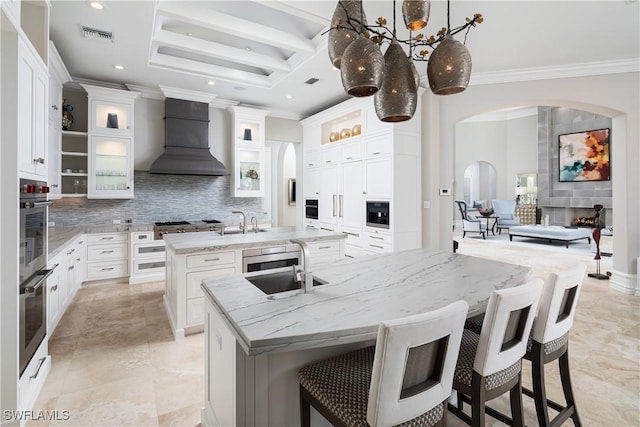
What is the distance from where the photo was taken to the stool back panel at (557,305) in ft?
4.93

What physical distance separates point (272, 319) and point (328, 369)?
336mm

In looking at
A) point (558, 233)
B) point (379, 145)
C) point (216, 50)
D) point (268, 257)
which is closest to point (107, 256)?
point (268, 257)

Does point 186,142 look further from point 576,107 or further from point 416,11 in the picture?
point 576,107

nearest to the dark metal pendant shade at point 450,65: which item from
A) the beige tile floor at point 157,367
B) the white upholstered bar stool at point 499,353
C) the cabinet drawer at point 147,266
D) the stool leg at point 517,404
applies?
the white upholstered bar stool at point 499,353

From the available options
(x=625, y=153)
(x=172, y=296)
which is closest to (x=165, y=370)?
(x=172, y=296)

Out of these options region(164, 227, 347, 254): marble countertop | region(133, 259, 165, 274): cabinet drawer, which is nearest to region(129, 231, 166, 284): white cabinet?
region(133, 259, 165, 274): cabinet drawer

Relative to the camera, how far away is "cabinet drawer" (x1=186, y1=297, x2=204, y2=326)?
115 inches

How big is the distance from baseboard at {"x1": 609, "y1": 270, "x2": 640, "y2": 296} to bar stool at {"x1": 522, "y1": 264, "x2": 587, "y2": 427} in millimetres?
3543

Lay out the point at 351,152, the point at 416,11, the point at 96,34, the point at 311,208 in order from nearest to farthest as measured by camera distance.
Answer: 1. the point at 416,11
2. the point at 96,34
3. the point at 351,152
4. the point at 311,208

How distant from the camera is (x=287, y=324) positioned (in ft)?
3.72

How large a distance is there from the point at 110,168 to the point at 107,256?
1.30 meters

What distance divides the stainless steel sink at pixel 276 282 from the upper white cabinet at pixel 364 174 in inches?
112

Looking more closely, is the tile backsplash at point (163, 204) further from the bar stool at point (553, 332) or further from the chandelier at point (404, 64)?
the bar stool at point (553, 332)

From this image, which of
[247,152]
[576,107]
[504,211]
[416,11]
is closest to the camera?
[416,11]
